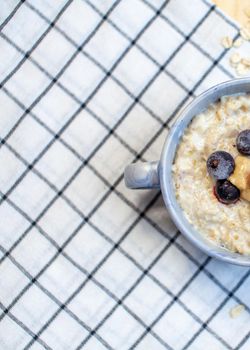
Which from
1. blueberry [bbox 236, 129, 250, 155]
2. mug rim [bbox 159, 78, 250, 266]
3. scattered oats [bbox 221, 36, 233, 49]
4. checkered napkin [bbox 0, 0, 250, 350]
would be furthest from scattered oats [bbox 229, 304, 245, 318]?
scattered oats [bbox 221, 36, 233, 49]

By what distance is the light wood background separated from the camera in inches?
33.6

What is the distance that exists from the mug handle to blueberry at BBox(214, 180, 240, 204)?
2.8 inches

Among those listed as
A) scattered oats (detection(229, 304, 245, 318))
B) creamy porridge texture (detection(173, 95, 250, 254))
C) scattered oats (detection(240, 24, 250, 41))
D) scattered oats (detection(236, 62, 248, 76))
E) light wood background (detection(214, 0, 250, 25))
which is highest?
light wood background (detection(214, 0, 250, 25))

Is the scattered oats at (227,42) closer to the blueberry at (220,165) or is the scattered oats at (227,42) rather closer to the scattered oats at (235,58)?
the scattered oats at (235,58)

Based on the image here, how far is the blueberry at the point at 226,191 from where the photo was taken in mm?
732

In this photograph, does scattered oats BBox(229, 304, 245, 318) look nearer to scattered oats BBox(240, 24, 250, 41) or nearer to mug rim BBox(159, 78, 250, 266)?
mug rim BBox(159, 78, 250, 266)

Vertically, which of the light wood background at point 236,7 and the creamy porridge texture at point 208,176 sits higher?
the light wood background at point 236,7

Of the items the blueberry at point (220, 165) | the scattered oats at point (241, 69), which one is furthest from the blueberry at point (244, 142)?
the scattered oats at point (241, 69)

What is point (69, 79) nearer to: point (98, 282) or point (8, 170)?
point (8, 170)

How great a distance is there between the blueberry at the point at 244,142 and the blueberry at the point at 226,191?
0.13 feet

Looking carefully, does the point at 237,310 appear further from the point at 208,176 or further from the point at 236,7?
the point at 236,7

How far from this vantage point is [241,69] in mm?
852

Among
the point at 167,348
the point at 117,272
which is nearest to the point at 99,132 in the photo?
the point at 117,272

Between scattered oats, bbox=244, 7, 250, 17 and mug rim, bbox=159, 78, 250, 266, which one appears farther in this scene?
scattered oats, bbox=244, 7, 250, 17
